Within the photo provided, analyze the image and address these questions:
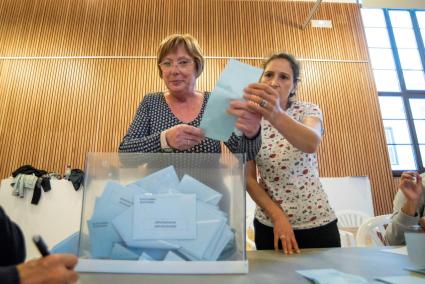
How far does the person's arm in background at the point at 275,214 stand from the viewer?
1088 millimetres

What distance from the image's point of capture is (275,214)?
1.19 metres

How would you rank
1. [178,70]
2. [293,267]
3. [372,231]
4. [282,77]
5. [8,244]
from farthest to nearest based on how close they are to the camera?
[372,231] → [282,77] → [178,70] → [293,267] → [8,244]

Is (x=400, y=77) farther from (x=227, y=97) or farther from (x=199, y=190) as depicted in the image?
(x=199, y=190)

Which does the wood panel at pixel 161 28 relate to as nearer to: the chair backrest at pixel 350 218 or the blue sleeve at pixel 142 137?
the chair backrest at pixel 350 218

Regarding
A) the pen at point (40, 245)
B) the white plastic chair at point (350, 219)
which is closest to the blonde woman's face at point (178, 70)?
the pen at point (40, 245)

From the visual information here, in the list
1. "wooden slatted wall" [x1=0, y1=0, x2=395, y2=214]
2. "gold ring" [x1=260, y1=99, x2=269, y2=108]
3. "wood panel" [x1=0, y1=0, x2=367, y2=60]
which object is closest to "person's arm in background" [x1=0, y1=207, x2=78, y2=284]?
"gold ring" [x1=260, y1=99, x2=269, y2=108]

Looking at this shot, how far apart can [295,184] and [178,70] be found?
65 cm

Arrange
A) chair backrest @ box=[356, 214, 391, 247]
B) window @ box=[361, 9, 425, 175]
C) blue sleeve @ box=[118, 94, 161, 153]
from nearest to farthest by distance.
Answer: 1. blue sleeve @ box=[118, 94, 161, 153]
2. chair backrest @ box=[356, 214, 391, 247]
3. window @ box=[361, 9, 425, 175]

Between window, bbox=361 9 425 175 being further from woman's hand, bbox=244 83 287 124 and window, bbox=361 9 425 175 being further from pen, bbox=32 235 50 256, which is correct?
pen, bbox=32 235 50 256

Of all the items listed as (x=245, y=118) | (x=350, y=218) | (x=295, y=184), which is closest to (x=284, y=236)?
(x=295, y=184)

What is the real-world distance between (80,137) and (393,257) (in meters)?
4.69

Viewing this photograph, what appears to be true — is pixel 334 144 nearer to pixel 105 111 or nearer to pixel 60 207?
pixel 105 111

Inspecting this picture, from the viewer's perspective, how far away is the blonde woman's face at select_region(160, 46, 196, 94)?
1.26m

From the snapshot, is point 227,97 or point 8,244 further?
point 227,97
